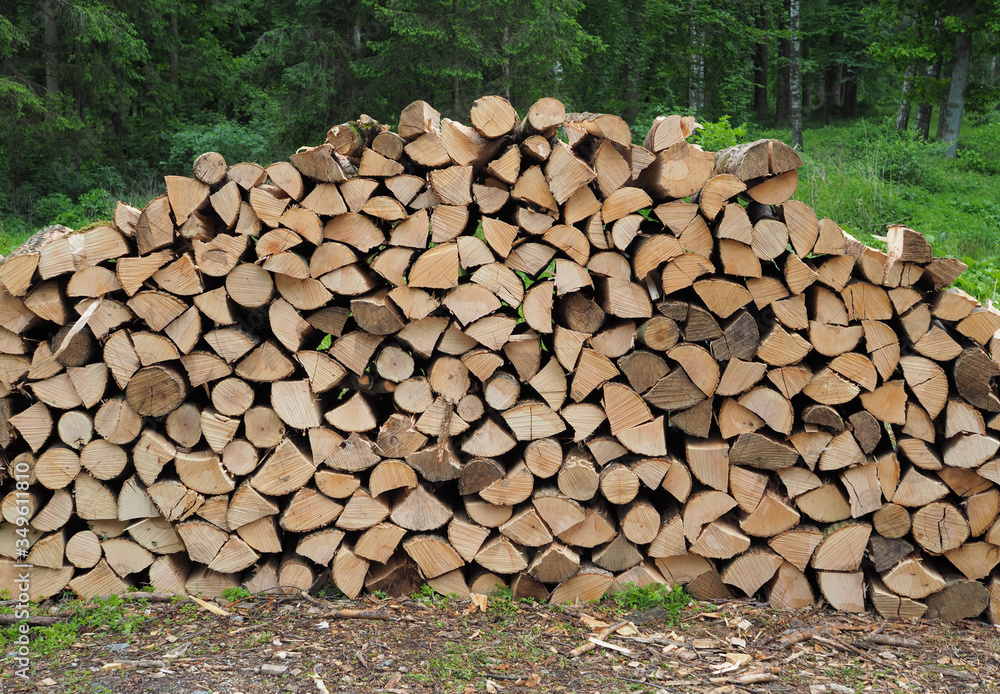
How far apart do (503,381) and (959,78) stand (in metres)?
14.5

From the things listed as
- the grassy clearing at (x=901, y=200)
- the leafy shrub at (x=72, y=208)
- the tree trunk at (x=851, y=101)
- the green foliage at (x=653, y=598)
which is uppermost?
the tree trunk at (x=851, y=101)

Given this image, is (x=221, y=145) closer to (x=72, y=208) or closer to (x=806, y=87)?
(x=72, y=208)

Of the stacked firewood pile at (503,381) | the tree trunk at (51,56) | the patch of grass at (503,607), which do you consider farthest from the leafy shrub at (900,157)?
the tree trunk at (51,56)

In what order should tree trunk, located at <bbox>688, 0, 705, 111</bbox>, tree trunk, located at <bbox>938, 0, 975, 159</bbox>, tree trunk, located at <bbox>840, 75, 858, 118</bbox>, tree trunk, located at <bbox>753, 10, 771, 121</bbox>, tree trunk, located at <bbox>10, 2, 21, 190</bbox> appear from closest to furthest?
tree trunk, located at <bbox>10, 2, 21, 190</bbox> → tree trunk, located at <bbox>938, 0, 975, 159</bbox> → tree trunk, located at <bbox>688, 0, 705, 111</bbox> → tree trunk, located at <bbox>753, 10, 771, 121</bbox> → tree trunk, located at <bbox>840, 75, 858, 118</bbox>

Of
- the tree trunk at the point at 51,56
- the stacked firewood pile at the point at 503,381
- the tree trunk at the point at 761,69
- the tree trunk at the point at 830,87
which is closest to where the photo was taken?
the stacked firewood pile at the point at 503,381

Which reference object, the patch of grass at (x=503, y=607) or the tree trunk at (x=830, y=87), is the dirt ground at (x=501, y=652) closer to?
the patch of grass at (x=503, y=607)

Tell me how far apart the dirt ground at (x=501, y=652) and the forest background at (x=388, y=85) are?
19.2ft

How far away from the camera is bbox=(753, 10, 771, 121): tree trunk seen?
1942 cm

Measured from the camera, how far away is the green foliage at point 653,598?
9.95 ft

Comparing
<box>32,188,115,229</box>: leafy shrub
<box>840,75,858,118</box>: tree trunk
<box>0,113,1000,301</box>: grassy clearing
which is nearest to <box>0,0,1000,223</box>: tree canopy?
<box>32,188,115,229</box>: leafy shrub

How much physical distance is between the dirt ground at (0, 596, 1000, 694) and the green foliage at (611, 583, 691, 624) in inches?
1.2

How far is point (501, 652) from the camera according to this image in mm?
2744

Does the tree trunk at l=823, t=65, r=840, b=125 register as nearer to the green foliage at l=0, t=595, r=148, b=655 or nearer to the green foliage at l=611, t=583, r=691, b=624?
the green foliage at l=611, t=583, r=691, b=624

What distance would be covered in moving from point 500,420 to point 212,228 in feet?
4.73
